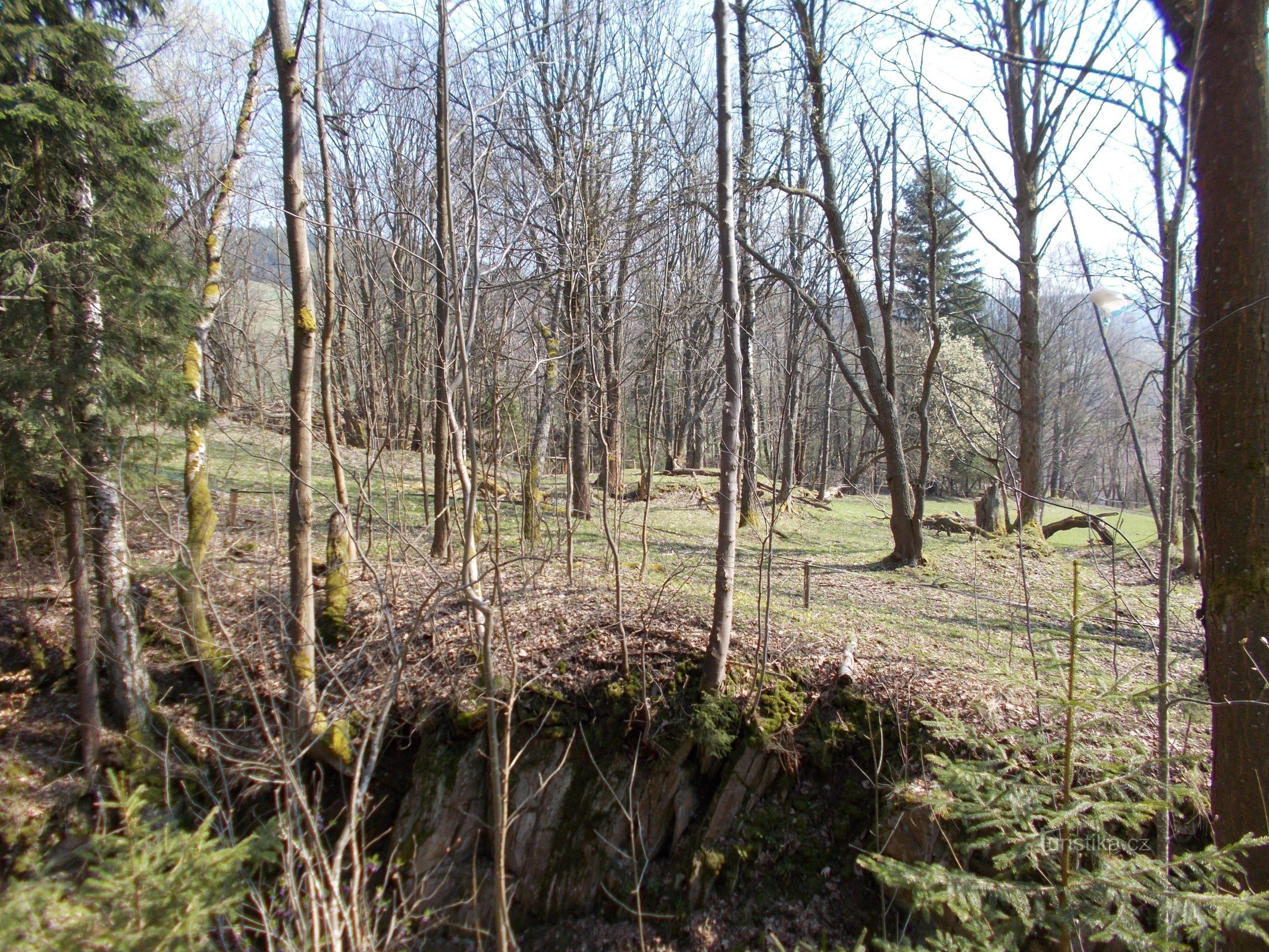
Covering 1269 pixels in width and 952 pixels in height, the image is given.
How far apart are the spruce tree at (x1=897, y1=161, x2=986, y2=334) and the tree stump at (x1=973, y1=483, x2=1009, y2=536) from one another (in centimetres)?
309

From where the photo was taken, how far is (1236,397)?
2791mm

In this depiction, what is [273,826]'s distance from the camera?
3270mm

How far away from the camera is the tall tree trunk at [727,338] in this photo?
15.4 ft

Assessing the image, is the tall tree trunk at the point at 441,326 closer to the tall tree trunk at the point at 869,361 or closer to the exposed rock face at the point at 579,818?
the exposed rock face at the point at 579,818

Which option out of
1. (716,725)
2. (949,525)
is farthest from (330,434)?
(949,525)

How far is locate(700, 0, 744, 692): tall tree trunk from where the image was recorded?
4703 millimetres

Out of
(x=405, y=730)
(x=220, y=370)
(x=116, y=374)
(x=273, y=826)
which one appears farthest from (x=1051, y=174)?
(x=220, y=370)

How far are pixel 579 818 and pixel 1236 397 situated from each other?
16.7ft

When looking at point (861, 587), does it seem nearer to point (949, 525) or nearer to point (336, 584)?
point (949, 525)

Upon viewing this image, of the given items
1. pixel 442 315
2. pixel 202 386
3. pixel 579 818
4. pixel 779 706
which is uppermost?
pixel 442 315

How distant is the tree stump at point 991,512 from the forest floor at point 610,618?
4.50 ft

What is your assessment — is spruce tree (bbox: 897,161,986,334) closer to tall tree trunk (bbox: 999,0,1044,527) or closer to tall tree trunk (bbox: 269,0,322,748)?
tall tree trunk (bbox: 999,0,1044,527)

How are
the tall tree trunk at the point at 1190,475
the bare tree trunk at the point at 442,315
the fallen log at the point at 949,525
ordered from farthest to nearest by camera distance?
the fallen log at the point at 949,525, the tall tree trunk at the point at 1190,475, the bare tree trunk at the point at 442,315

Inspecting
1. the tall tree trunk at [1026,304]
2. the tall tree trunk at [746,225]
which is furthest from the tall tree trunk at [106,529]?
the tall tree trunk at [1026,304]
